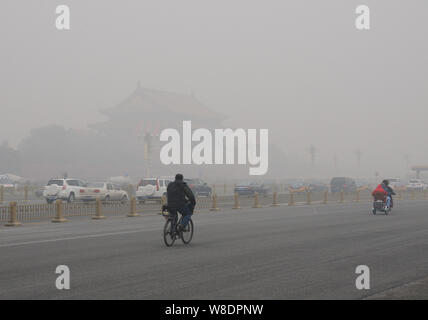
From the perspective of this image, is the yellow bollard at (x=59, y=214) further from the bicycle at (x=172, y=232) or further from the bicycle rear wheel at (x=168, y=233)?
the bicycle rear wheel at (x=168, y=233)

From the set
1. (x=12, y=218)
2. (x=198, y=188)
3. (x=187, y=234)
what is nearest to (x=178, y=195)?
(x=187, y=234)

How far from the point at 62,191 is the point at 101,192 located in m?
2.57

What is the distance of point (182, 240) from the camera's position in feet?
50.4

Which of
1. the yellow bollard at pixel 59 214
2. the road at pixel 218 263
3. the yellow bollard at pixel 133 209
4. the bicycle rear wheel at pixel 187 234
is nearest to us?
the road at pixel 218 263

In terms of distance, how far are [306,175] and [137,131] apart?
54292 millimetres

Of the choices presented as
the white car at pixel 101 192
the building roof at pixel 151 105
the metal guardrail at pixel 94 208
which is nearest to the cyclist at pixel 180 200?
the metal guardrail at pixel 94 208

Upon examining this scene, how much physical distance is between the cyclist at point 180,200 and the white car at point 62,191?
2337 centimetres

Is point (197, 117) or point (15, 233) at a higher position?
point (197, 117)

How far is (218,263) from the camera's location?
11812 millimetres

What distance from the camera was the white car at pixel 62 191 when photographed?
1453 inches

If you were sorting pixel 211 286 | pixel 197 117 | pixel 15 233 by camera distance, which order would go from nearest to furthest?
pixel 211 286
pixel 15 233
pixel 197 117
